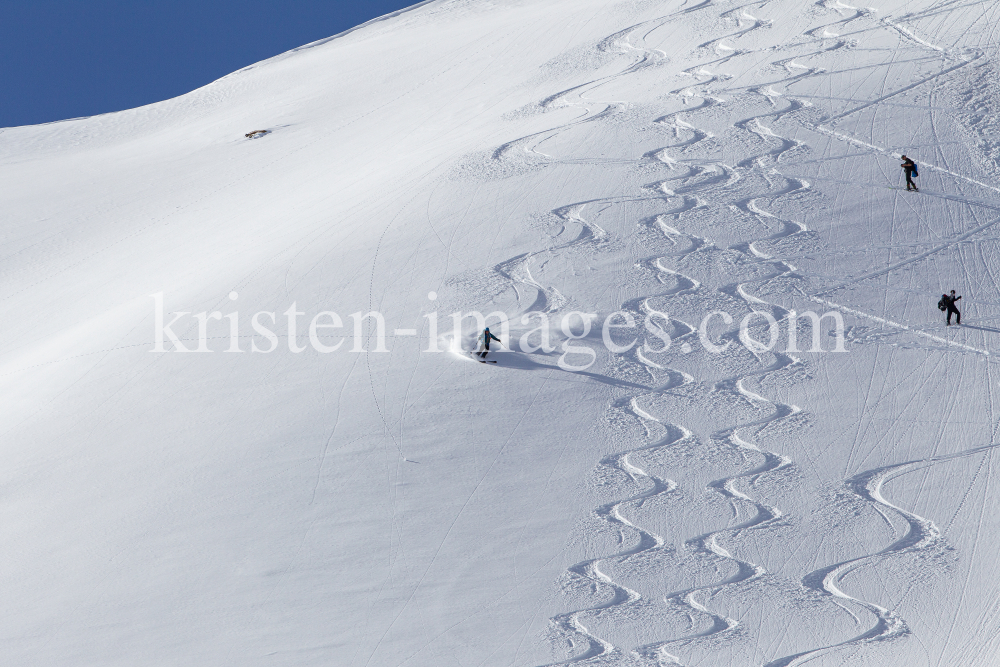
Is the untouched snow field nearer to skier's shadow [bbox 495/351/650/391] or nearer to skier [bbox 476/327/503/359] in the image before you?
skier's shadow [bbox 495/351/650/391]

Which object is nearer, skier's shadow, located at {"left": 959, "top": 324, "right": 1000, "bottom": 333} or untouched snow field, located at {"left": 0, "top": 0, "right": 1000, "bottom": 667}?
untouched snow field, located at {"left": 0, "top": 0, "right": 1000, "bottom": 667}

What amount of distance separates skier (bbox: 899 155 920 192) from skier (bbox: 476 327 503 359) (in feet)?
28.6

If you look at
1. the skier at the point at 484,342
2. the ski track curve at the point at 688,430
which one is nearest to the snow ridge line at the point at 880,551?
the ski track curve at the point at 688,430

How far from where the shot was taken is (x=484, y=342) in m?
16.1

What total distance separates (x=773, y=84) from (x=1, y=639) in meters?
19.3

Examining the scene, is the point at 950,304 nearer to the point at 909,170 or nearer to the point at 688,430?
the point at 909,170

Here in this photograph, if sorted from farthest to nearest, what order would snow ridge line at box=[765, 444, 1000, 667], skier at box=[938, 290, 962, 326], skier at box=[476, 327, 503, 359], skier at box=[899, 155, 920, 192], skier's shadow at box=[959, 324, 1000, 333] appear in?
skier at box=[899, 155, 920, 192] → skier's shadow at box=[959, 324, 1000, 333] → skier at box=[938, 290, 962, 326] → skier at box=[476, 327, 503, 359] → snow ridge line at box=[765, 444, 1000, 667]

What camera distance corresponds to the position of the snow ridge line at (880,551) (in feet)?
39.6

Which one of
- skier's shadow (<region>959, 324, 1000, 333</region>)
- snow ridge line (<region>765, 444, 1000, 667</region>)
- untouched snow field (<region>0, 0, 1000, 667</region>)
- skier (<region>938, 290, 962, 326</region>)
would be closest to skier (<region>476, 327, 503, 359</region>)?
untouched snow field (<region>0, 0, 1000, 667</region>)

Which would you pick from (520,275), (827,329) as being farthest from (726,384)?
(520,275)

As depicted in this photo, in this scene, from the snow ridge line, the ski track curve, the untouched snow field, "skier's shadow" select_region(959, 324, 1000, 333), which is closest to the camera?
the snow ridge line

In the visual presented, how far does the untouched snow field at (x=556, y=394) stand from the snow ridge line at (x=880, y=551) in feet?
0.14

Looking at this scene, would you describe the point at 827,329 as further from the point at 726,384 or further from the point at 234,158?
the point at 234,158

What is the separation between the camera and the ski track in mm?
12594
